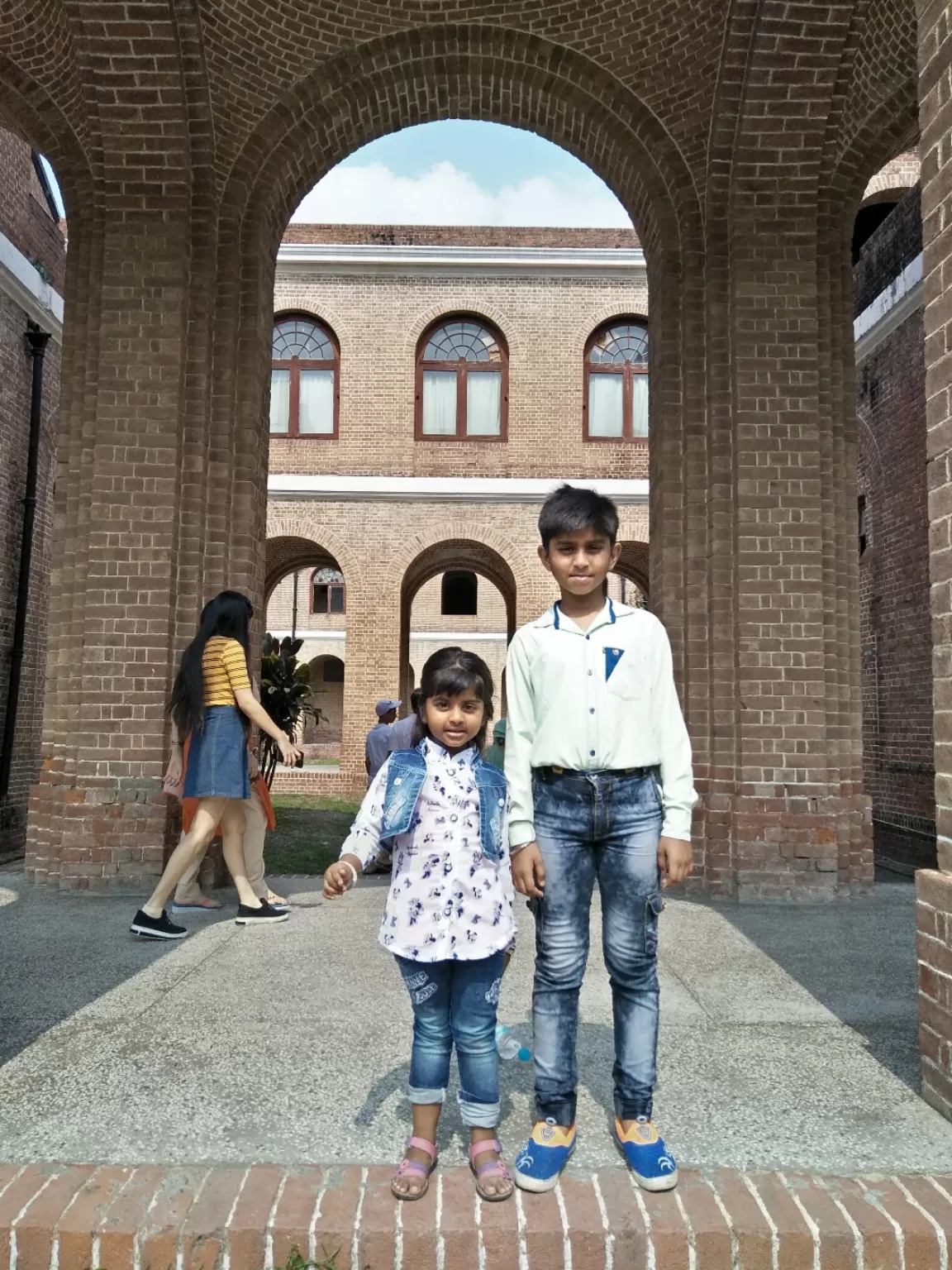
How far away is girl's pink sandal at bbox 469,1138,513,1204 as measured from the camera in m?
2.25

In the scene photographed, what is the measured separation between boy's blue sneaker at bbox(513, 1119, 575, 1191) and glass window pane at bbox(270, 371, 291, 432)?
17.4 metres

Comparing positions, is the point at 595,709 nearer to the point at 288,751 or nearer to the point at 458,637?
the point at 288,751

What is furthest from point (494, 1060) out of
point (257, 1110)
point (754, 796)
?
point (754, 796)

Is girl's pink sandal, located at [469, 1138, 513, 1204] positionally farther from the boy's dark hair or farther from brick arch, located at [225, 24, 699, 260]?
brick arch, located at [225, 24, 699, 260]

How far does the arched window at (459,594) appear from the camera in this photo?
3123 cm

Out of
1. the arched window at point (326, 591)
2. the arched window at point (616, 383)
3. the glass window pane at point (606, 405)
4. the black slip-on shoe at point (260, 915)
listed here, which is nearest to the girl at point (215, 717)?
the black slip-on shoe at point (260, 915)

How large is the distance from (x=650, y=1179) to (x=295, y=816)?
36.0ft

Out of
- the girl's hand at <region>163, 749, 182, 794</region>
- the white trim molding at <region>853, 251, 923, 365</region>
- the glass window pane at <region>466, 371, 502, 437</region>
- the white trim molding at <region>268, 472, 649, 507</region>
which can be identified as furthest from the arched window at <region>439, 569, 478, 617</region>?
the girl's hand at <region>163, 749, 182, 794</region>

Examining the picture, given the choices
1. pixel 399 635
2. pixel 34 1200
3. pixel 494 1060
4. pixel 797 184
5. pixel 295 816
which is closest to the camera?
pixel 34 1200

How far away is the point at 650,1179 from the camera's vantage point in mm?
2297

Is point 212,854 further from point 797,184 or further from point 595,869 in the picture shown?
point 797,184

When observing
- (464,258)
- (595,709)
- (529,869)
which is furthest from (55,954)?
(464,258)

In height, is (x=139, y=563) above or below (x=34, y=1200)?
above

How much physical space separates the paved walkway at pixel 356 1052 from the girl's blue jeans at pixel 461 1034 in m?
0.22
